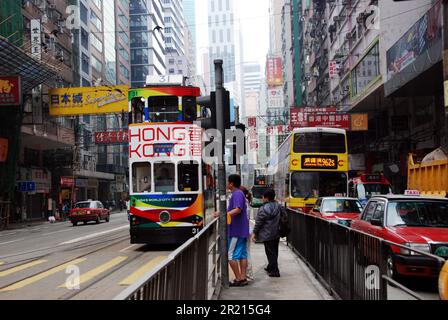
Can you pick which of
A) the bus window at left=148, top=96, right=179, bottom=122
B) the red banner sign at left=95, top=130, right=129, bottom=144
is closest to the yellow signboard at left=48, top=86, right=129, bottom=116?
the red banner sign at left=95, top=130, right=129, bottom=144

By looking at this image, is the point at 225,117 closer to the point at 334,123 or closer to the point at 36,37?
the point at 334,123

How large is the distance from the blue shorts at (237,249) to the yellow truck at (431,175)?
20.4 feet

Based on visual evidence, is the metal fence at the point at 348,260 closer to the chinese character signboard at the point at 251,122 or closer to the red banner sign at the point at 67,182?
the chinese character signboard at the point at 251,122

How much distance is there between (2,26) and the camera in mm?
34844

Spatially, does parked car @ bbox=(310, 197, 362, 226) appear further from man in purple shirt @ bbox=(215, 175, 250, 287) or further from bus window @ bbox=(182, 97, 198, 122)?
man in purple shirt @ bbox=(215, 175, 250, 287)

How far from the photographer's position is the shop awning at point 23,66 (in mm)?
29391

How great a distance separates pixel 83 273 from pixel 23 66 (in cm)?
2388

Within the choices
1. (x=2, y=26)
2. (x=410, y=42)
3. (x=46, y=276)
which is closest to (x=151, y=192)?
(x=46, y=276)

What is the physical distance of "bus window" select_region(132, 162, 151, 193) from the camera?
598 inches

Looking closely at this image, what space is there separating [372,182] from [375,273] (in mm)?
23487

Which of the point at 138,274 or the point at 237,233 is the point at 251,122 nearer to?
the point at 138,274

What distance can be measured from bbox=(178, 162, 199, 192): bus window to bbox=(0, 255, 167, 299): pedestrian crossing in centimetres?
230

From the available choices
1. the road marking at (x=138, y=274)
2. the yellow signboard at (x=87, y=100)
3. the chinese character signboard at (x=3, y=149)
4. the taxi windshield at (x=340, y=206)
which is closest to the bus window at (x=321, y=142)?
the taxi windshield at (x=340, y=206)

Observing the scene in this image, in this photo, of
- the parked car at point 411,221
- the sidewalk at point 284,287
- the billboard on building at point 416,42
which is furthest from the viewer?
the billboard on building at point 416,42
